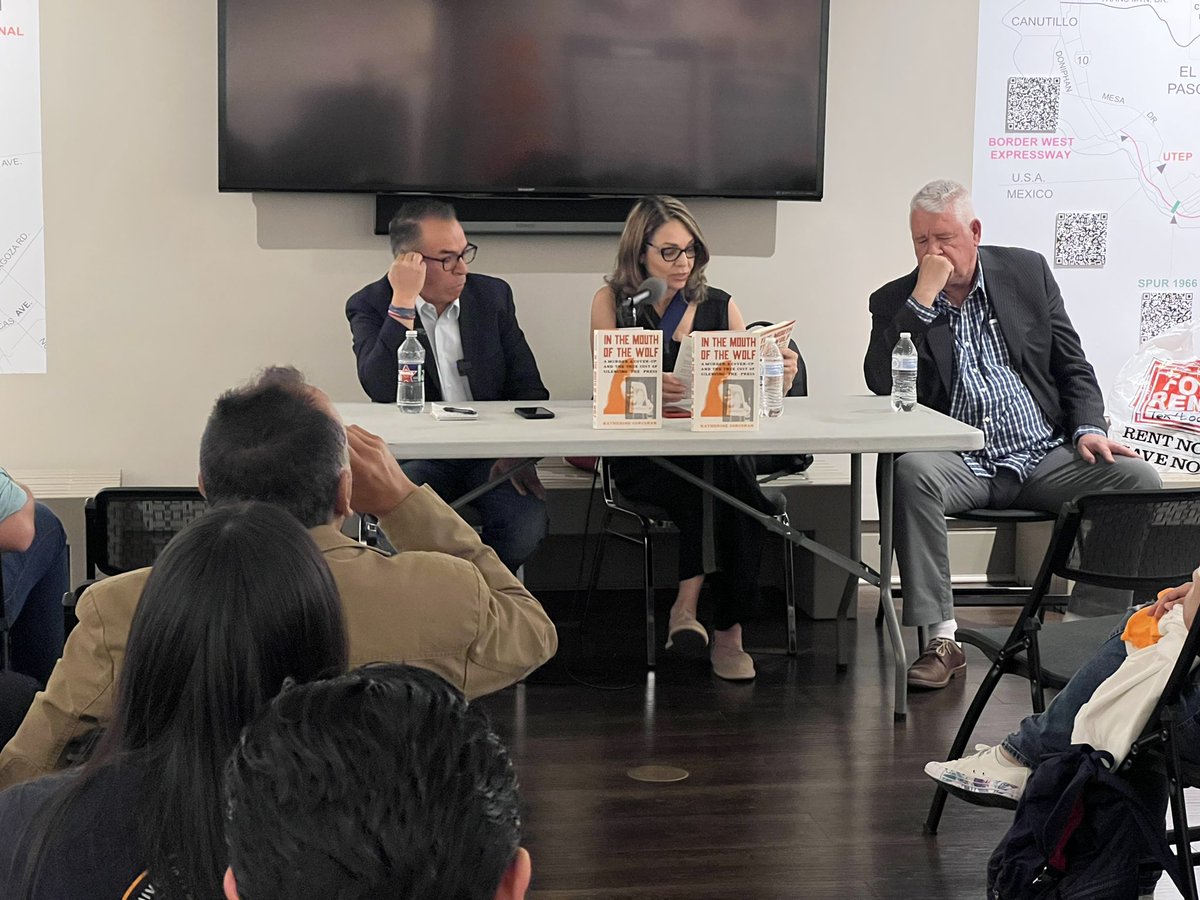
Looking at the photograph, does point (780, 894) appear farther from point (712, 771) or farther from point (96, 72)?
point (96, 72)

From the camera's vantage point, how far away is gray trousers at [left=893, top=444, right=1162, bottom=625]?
3.75 metres

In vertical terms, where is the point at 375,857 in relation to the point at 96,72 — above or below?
below

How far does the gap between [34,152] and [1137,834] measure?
385cm

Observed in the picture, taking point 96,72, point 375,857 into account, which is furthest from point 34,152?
point 375,857

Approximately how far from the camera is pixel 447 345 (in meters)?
4.04

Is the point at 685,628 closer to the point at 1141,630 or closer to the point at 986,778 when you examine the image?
the point at 986,778

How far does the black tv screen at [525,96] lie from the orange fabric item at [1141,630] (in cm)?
266

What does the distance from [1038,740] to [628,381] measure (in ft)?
4.56

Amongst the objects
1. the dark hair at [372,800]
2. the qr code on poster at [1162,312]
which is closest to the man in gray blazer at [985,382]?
the qr code on poster at [1162,312]

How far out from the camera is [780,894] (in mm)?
2463

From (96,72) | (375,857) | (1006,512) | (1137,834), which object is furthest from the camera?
(96,72)

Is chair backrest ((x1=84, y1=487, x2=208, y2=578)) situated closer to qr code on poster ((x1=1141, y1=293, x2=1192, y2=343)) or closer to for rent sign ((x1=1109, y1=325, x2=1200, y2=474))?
for rent sign ((x1=1109, y1=325, x2=1200, y2=474))

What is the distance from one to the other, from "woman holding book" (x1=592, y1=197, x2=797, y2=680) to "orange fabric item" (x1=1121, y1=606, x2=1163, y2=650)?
1.54 metres

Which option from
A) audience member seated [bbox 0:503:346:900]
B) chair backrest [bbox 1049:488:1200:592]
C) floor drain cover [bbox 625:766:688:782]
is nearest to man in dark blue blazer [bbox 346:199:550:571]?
floor drain cover [bbox 625:766:688:782]
